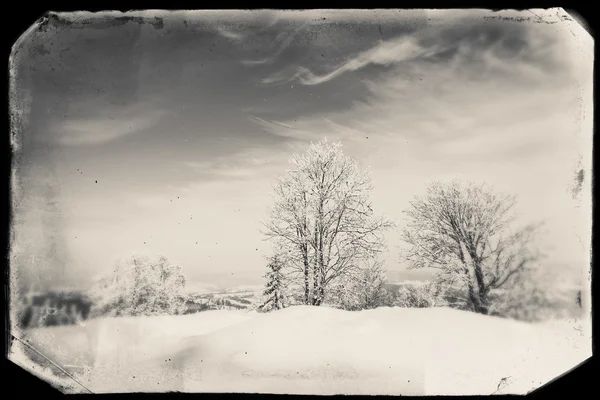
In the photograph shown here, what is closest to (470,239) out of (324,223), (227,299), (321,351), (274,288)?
(324,223)

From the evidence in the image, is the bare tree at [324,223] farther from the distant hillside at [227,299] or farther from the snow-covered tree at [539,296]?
the snow-covered tree at [539,296]

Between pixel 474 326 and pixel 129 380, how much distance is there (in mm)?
3688

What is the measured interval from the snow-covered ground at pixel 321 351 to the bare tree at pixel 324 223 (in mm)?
489

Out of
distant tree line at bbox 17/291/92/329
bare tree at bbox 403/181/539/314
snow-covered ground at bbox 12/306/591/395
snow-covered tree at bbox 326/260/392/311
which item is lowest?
snow-covered ground at bbox 12/306/591/395

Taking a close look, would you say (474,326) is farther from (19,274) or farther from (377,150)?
(19,274)

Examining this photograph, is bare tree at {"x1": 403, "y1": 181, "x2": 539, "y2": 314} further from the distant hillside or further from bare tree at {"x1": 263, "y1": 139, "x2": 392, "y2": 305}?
the distant hillside

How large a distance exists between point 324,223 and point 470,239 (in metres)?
1.64

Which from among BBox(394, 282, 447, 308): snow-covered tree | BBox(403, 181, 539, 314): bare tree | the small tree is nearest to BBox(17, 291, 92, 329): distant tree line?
the small tree

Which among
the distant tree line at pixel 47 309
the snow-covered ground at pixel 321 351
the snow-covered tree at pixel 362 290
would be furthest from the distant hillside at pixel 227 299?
the distant tree line at pixel 47 309

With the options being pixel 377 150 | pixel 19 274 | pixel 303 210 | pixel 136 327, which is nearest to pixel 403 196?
pixel 377 150

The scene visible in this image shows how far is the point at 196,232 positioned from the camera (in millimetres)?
6406

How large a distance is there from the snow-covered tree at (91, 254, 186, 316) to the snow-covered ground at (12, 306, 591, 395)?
12 centimetres

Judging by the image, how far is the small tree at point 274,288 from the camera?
6340 mm

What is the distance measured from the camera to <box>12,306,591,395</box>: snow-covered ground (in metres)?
6.16
